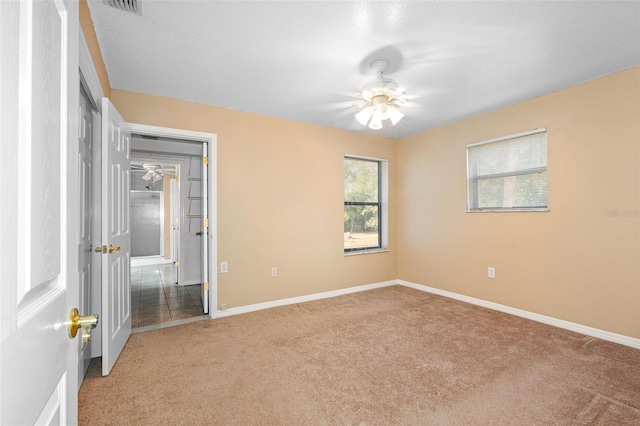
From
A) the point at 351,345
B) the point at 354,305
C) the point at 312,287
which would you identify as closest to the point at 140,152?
the point at 312,287

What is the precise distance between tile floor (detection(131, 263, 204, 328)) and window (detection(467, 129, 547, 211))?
150 inches

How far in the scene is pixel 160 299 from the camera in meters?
4.31

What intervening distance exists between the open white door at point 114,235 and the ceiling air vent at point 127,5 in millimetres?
687

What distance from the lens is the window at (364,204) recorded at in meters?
4.63

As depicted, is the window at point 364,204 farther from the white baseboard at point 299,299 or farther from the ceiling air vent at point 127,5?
the ceiling air vent at point 127,5

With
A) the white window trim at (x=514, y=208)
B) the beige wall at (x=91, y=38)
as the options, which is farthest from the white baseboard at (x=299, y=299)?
the beige wall at (x=91, y=38)

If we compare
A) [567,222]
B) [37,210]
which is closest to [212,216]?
[37,210]

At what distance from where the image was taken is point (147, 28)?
207 centimetres

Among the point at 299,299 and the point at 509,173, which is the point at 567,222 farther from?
the point at 299,299

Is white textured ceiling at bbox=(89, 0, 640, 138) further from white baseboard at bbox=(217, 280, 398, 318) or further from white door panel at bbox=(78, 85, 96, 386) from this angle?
white baseboard at bbox=(217, 280, 398, 318)

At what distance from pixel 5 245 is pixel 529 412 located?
8.09 feet

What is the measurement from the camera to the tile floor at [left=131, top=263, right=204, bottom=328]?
3.50 m

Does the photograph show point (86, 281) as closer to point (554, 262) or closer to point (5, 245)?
point (5, 245)

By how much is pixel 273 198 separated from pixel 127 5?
7.73 feet
